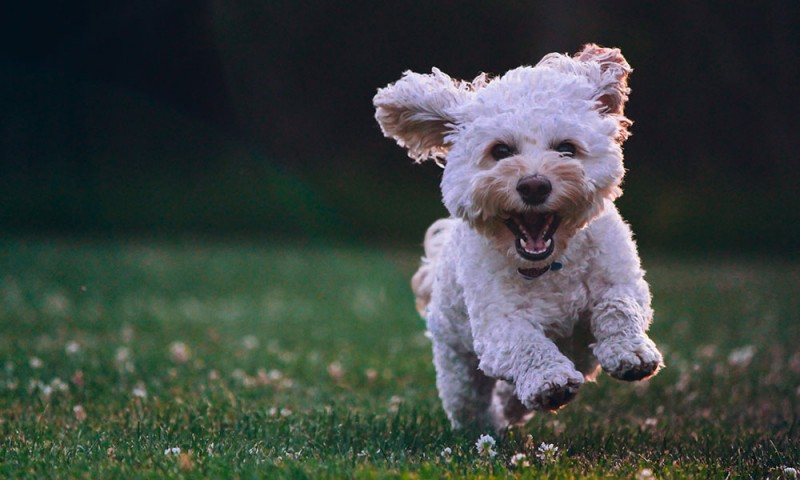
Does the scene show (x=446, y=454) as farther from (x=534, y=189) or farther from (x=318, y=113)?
(x=318, y=113)

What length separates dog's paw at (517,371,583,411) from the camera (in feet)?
11.6

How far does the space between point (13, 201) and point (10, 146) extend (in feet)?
3.71

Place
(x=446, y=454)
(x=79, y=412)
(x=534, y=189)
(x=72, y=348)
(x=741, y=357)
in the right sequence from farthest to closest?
1. (x=741, y=357)
2. (x=72, y=348)
3. (x=79, y=412)
4. (x=446, y=454)
5. (x=534, y=189)

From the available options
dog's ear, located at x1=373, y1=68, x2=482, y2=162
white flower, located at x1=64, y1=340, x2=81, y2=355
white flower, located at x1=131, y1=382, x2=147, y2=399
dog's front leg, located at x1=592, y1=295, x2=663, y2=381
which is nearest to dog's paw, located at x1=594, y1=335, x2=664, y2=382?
dog's front leg, located at x1=592, y1=295, x2=663, y2=381

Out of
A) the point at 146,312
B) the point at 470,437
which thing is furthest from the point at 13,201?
the point at 470,437

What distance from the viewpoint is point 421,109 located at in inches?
169

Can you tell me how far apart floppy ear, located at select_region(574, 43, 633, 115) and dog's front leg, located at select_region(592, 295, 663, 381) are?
0.89 metres

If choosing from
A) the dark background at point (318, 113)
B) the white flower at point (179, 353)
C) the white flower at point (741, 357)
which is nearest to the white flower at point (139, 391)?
the white flower at point (179, 353)

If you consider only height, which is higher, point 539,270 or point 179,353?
point 539,270

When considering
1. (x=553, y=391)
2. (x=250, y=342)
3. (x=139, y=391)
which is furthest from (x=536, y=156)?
(x=250, y=342)

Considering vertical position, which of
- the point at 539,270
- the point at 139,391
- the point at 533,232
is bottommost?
the point at 139,391

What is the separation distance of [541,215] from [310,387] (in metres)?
3.03

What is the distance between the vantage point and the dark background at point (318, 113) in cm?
1862

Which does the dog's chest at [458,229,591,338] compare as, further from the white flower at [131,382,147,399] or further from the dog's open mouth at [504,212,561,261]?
the white flower at [131,382,147,399]
